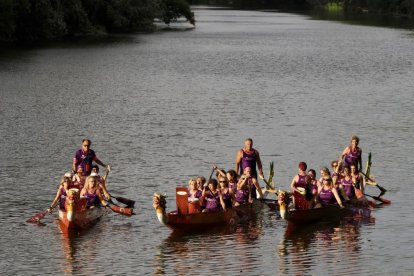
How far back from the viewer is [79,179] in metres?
31.4

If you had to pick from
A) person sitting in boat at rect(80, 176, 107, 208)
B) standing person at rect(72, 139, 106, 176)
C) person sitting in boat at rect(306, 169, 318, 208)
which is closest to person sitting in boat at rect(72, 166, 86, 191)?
person sitting in boat at rect(80, 176, 107, 208)

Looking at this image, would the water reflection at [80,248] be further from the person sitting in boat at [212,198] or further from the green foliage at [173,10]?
the green foliage at [173,10]

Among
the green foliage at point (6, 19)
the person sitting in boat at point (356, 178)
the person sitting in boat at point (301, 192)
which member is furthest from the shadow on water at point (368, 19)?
the person sitting in boat at point (301, 192)

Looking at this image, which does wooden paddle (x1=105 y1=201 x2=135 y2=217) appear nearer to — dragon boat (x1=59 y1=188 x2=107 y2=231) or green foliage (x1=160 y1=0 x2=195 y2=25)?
dragon boat (x1=59 y1=188 x2=107 y2=231)

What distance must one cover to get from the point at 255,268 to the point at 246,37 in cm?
9695

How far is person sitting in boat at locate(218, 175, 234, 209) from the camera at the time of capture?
30000 mm

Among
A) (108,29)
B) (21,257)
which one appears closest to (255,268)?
(21,257)

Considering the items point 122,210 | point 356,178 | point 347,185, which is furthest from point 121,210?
point 356,178

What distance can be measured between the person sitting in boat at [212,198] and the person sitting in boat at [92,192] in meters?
3.52

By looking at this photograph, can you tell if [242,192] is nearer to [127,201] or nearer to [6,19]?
[127,201]

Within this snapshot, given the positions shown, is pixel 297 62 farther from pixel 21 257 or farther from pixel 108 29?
pixel 21 257

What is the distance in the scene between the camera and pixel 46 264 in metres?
27.2

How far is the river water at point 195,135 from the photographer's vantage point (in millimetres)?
28031

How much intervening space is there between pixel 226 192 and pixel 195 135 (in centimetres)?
1937
